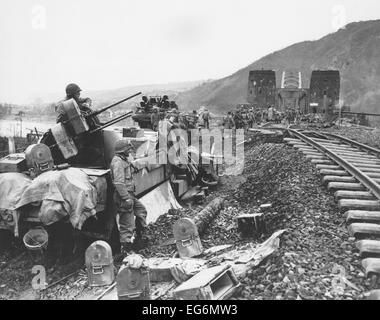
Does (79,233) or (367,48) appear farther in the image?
(367,48)

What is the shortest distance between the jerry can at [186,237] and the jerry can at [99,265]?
39.1 inches

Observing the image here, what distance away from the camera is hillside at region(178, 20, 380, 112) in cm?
7088

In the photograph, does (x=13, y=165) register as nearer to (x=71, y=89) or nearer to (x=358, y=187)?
(x=71, y=89)

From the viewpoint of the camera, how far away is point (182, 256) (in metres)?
5.79

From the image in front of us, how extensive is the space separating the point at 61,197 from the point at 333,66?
3265 inches

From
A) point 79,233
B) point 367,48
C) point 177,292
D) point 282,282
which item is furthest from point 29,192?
point 367,48

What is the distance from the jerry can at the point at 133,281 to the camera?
4.40 meters

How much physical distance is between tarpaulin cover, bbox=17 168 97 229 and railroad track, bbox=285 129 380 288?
132 inches

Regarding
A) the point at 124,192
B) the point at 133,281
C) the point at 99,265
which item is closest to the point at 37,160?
the point at 124,192

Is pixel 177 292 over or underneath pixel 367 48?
underneath

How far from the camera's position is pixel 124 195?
20.0 feet

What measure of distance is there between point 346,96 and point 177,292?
7213 centimetres

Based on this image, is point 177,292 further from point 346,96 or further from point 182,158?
point 346,96

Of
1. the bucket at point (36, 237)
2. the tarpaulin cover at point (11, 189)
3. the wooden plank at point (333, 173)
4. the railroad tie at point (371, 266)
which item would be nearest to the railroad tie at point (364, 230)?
the railroad tie at point (371, 266)
